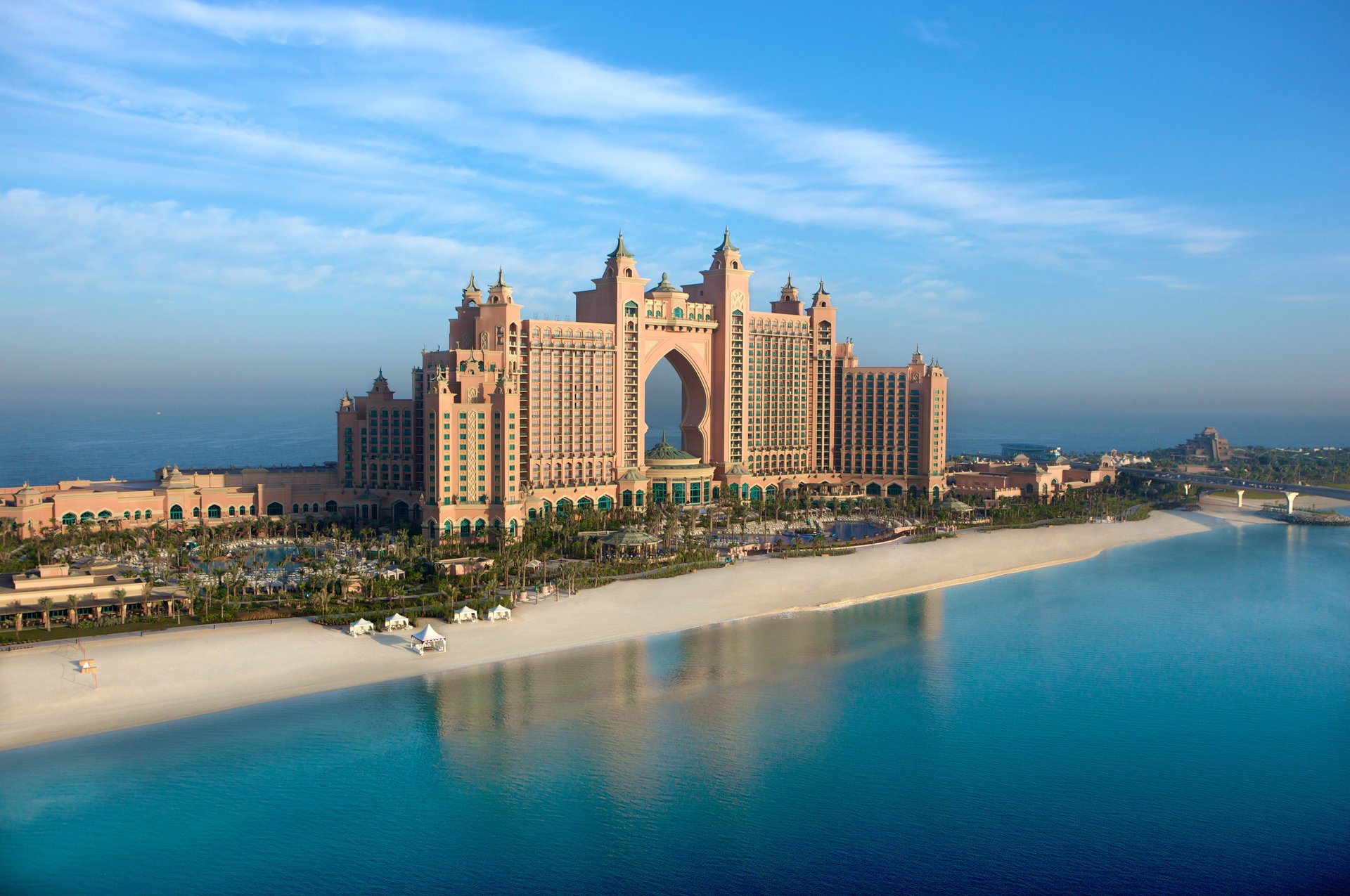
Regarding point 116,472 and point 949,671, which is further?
point 116,472

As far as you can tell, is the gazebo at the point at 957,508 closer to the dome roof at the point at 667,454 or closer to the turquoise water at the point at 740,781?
the dome roof at the point at 667,454

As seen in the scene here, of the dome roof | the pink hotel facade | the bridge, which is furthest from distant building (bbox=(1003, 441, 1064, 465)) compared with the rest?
the dome roof

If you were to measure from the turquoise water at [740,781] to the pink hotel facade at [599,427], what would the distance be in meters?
28.1

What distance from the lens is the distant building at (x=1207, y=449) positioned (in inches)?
5807

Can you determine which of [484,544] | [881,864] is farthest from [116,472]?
[881,864]

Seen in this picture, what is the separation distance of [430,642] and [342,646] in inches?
136

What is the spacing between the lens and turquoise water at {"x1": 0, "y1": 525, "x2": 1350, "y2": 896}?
85.3 feet

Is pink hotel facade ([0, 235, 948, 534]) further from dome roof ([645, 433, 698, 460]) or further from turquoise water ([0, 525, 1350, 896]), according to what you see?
turquoise water ([0, 525, 1350, 896])

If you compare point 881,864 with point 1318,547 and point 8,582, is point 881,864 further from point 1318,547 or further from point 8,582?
point 1318,547

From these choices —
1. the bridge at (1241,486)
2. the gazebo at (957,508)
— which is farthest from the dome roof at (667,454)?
the bridge at (1241,486)

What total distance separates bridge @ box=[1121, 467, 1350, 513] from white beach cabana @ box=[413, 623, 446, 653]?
8312cm

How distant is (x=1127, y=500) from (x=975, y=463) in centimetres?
1533

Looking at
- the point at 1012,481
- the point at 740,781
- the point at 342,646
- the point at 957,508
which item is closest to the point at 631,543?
the point at 342,646

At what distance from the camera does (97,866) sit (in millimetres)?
25734
